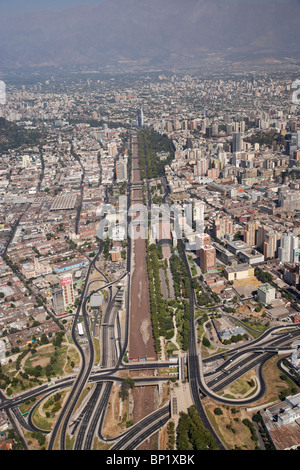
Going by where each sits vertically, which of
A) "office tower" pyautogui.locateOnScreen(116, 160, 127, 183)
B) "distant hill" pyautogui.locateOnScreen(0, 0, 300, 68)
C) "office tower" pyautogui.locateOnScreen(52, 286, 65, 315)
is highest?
"distant hill" pyautogui.locateOnScreen(0, 0, 300, 68)

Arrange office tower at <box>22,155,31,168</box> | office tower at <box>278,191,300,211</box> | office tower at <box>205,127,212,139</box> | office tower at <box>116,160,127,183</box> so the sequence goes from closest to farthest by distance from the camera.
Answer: office tower at <box>278,191,300,211</box>, office tower at <box>116,160,127,183</box>, office tower at <box>22,155,31,168</box>, office tower at <box>205,127,212,139</box>

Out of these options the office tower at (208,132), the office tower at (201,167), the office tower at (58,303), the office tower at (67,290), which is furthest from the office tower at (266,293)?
the office tower at (208,132)

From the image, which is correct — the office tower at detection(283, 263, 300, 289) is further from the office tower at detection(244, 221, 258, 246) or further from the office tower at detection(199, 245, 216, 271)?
the office tower at detection(244, 221, 258, 246)

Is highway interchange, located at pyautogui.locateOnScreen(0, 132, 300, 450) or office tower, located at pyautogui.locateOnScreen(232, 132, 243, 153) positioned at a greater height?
office tower, located at pyautogui.locateOnScreen(232, 132, 243, 153)

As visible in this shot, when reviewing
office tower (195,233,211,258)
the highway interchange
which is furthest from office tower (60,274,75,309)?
office tower (195,233,211,258)

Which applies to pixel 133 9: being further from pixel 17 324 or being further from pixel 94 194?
pixel 17 324

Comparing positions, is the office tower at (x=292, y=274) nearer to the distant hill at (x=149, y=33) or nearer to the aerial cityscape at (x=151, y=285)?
the aerial cityscape at (x=151, y=285)

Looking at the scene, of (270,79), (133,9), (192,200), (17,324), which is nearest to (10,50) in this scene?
(133,9)
